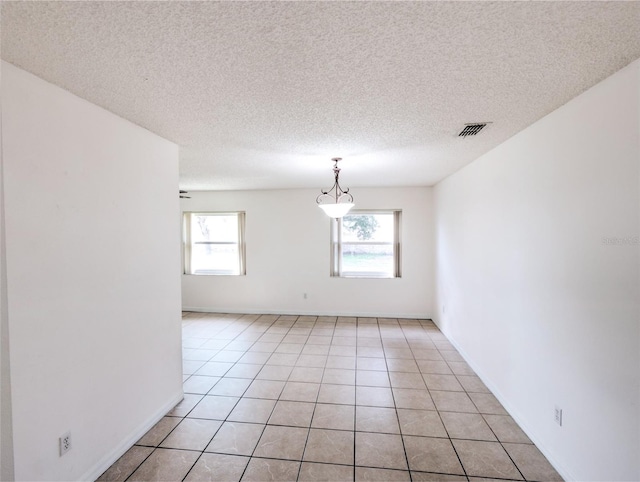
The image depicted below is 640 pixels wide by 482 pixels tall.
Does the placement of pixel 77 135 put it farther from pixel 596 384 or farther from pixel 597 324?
pixel 596 384

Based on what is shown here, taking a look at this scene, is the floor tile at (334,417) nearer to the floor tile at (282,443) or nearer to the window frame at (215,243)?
the floor tile at (282,443)

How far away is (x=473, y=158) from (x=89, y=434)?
13.0ft

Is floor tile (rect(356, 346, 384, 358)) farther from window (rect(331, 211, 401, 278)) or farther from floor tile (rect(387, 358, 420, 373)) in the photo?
window (rect(331, 211, 401, 278))

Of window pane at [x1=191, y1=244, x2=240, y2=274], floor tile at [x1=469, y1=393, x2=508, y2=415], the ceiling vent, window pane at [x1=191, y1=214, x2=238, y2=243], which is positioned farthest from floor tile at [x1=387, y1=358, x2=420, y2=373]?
window pane at [x1=191, y1=214, x2=238, y2=243]

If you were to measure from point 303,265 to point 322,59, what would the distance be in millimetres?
4400

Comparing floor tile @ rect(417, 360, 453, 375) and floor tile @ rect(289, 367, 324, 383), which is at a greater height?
floor tile @ rect(289, 367, 324, 383)

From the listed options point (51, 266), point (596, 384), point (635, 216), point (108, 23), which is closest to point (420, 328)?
point (596, 384)

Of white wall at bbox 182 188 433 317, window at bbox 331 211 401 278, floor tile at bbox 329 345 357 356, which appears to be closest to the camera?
floor tile at bbox 329 345 357 356

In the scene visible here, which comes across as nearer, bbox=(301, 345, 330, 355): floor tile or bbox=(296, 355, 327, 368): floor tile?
bbox=(296, 355, 327, 368): floor tile

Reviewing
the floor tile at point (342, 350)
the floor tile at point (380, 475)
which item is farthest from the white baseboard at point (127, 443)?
the floor tile at point (342, 350)

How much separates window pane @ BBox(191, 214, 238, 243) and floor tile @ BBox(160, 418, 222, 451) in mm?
3793

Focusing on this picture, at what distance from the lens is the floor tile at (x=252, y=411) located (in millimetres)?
2447

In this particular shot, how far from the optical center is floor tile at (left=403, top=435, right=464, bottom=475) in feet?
6.34

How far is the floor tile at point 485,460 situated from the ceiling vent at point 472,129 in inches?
91.8
